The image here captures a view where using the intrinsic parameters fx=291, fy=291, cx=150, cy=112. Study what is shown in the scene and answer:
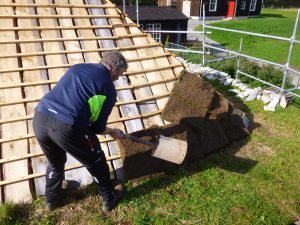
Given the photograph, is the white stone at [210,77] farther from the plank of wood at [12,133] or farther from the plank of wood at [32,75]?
the plank of wood at [12,133]

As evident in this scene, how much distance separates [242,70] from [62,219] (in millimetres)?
7351

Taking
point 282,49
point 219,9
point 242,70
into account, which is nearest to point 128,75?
point 242,70

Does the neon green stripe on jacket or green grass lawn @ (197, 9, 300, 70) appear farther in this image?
green grass lawn @ (197, 9, 300, 70)

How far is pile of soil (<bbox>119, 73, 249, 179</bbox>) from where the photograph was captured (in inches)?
164

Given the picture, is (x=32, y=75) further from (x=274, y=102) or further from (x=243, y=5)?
(x=243, y=5)

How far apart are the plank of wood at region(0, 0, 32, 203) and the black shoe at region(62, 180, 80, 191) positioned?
425mm

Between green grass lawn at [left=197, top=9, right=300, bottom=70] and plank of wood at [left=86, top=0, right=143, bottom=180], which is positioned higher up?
plank of wood at [left=86, top=0, right=143, bottom=180]

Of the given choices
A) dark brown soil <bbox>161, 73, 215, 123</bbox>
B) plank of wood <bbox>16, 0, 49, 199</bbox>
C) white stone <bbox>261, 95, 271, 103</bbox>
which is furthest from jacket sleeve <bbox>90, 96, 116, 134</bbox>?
white stone <bbox>261, 95, 271, 103</bbox>

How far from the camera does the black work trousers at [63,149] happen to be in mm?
2896

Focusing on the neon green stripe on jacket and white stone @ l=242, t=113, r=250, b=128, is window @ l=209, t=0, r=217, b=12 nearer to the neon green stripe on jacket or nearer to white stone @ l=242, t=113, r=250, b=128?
white stone @ l=242, t=113, r=250, b=128

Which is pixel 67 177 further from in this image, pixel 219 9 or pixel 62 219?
pixel 219 9

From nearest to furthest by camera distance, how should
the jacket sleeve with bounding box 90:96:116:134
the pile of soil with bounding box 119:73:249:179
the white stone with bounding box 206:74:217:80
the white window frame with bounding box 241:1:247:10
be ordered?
the jacket sleeve with bounding box 90:96:116:134 < the pile of soil with bounding box 119:73:249:179 < the white stone with bounding box 206:74:217:80 < the white window frame with bounding box 241:1:247:10

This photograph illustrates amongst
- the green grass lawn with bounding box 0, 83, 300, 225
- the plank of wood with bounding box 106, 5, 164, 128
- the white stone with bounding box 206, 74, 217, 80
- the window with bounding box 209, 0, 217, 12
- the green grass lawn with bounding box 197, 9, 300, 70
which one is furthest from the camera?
the window with bounding box 209, 0, 217, 12

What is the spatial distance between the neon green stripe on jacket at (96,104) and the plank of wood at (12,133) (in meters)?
1.49
